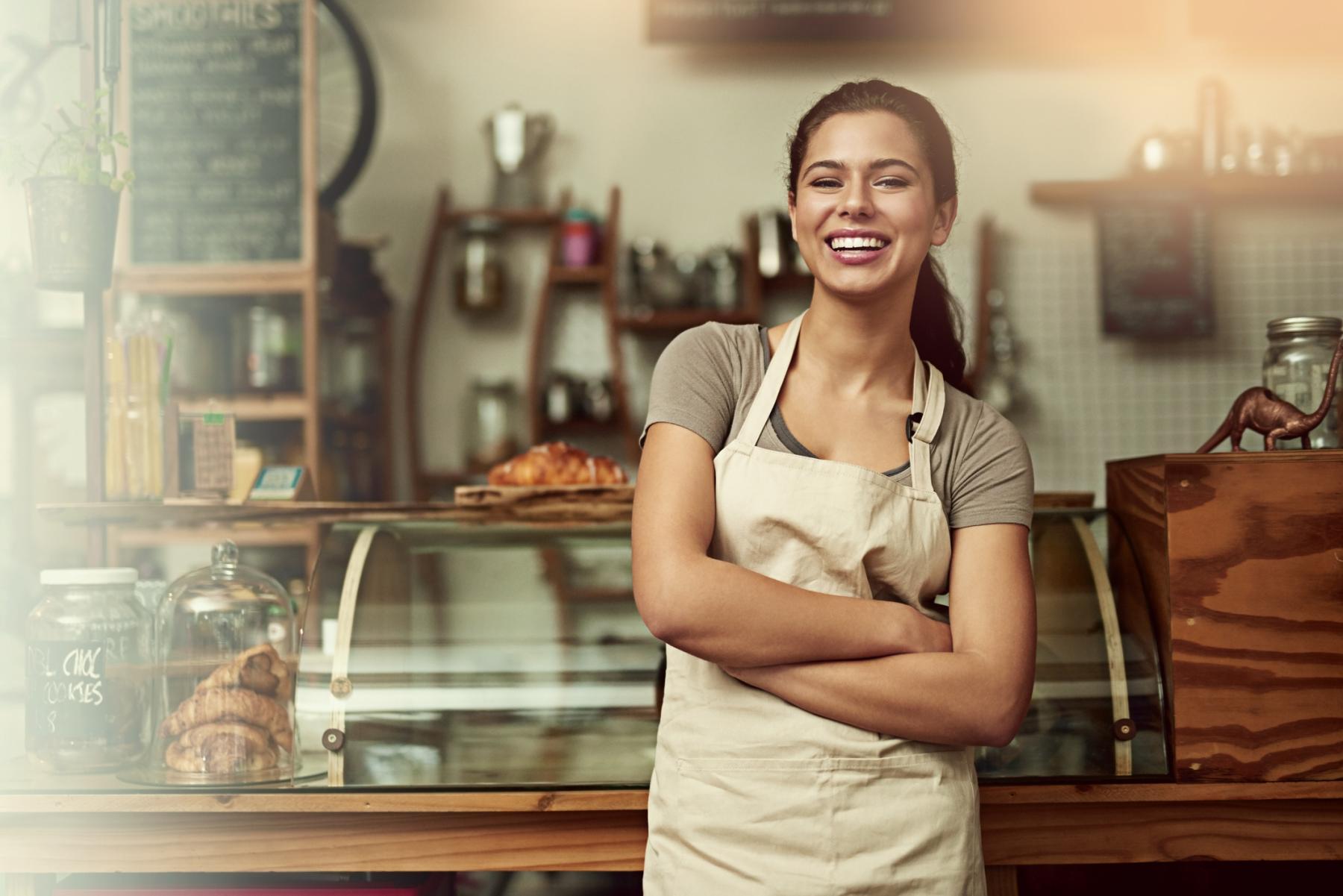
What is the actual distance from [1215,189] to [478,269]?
2.74 m

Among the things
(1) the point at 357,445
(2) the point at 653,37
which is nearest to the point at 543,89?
(2) the point at 653,37

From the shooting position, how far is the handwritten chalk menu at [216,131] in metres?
3.70

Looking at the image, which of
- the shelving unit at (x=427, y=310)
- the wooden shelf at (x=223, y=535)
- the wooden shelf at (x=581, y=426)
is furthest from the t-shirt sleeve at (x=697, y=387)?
the shelving unit at (x=427, y=310)

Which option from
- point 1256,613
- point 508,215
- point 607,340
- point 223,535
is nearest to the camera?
point 1256,613

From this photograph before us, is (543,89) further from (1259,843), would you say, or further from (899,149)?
(1259,843)

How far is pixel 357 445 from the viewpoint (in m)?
4.43

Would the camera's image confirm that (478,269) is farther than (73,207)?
Yes

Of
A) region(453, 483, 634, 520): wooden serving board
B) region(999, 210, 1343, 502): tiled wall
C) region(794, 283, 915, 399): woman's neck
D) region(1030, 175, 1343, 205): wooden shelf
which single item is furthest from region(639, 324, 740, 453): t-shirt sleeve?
region(1030, 175, 1343, 205): wooden shelf

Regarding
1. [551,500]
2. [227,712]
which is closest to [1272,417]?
[551,500]

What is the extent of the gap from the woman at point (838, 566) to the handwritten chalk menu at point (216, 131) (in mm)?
2548

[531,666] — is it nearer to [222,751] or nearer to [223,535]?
[222,751]

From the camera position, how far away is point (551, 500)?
1.94 meters

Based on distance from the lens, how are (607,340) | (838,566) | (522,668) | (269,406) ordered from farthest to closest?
1. (607,340)
2. (269,406)
3. (522,668)
4. (838,566)

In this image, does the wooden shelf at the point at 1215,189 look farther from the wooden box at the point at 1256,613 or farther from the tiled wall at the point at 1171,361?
the wooden box at the point at 1256,613
